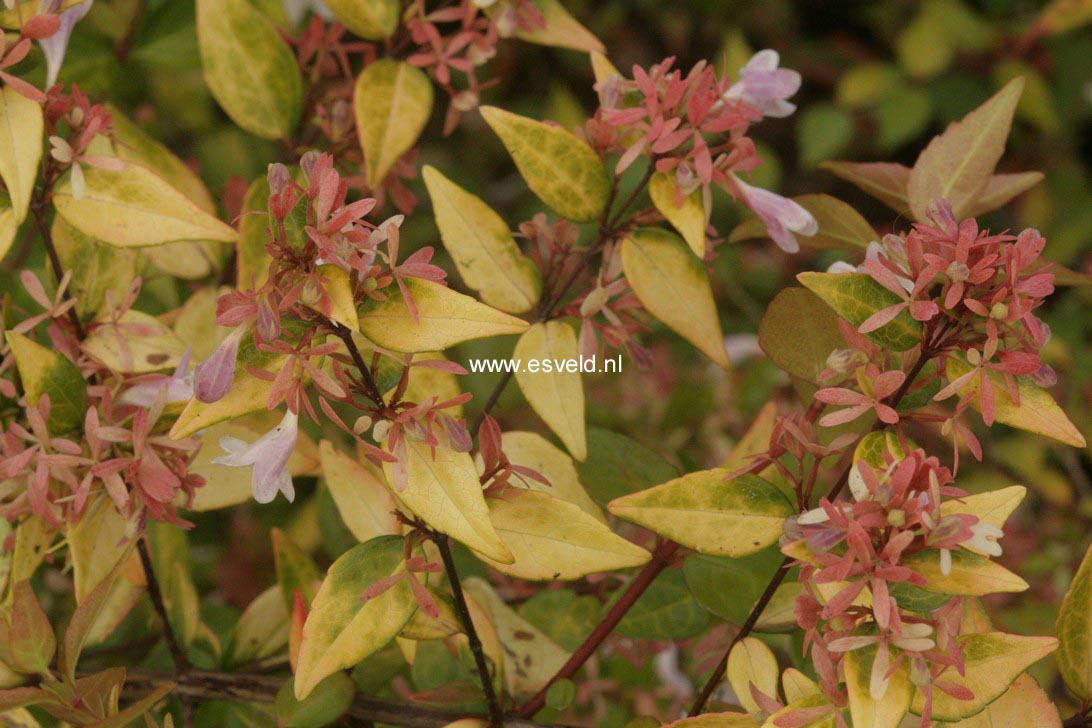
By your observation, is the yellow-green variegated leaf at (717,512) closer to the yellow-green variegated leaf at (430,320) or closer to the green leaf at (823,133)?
the yellow-green variegated leaf at (430,320)

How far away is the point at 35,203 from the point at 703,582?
22.4 inches

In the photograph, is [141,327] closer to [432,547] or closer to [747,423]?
[432,547]

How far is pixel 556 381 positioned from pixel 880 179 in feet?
1.09

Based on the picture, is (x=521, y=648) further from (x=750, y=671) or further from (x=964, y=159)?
(x=964, y=159)

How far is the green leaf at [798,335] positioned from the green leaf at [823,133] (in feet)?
4.57

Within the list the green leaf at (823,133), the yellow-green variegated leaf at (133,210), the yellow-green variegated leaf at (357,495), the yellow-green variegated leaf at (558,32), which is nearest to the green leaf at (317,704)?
the yellow-green variegated leaf at (357,495)

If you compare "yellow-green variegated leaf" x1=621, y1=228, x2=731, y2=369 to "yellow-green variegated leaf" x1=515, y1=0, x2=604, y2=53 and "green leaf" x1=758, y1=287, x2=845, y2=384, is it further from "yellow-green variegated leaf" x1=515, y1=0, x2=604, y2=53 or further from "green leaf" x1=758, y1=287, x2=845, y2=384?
"yellow-green variegated leaf" x1=515, y1=0, x2=604, y2=53

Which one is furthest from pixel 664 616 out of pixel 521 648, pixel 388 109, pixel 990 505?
pixel 388 109

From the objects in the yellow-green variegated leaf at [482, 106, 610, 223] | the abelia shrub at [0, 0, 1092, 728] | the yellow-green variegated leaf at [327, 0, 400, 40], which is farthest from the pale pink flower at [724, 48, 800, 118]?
the yellow-green variegated leaf at [327, 0, 400, 40]

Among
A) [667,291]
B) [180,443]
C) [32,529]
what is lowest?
[32,529]

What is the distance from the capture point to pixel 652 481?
34.2 inches

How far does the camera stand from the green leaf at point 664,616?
0.88 meters

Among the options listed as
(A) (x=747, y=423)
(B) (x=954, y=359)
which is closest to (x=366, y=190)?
(B) (x=954, y=359)

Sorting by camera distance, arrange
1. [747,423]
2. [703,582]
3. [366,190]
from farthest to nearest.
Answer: [747,423], [366,190], [703,582]
